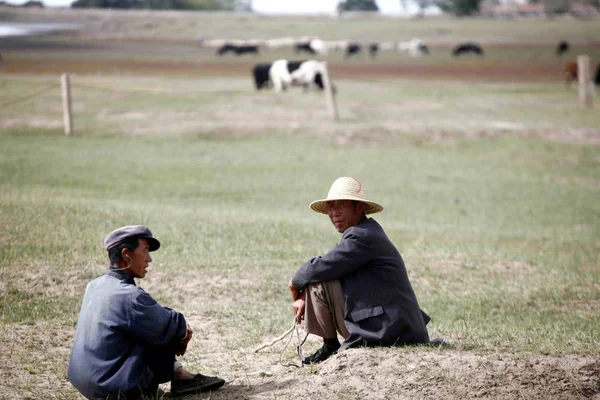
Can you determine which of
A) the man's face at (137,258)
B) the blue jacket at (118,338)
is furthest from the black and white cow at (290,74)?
the blue jacket at (118,338)

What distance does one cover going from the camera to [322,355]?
21.2ft

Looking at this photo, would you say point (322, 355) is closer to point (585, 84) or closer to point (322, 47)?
point (585, 84)

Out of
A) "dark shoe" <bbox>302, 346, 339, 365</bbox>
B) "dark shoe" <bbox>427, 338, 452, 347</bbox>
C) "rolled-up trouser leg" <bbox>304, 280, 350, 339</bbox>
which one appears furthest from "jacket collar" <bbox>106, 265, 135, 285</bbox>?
"dark shoe" <bbox>427, 338, 452, 347</bbox>

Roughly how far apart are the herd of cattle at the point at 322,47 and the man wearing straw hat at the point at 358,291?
51.1 meters

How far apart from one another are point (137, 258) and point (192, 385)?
0.93 m

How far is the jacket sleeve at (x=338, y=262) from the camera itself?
6.09 meters

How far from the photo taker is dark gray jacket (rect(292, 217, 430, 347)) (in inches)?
242

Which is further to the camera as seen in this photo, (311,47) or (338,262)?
(311,47)

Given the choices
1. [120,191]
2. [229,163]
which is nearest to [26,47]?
[229,163]

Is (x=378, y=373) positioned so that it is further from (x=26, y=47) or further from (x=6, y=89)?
(x=26, y=47)

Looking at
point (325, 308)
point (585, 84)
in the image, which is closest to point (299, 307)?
point (325, 308)

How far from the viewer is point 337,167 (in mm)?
19172

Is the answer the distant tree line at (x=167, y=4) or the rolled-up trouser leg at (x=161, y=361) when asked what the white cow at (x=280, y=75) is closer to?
the distant tree line at (x=167, y=4)

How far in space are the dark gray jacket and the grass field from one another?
0.18 meters
